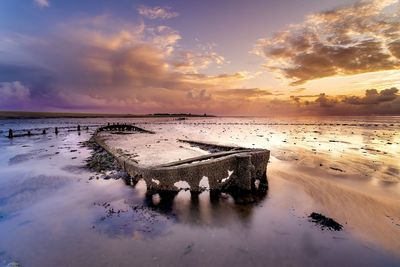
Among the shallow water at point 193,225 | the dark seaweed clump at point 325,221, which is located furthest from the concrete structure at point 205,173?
the dark seaweed clump at point 325,221

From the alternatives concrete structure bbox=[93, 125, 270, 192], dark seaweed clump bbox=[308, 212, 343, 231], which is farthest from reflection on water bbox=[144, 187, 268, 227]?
dark seaweed clump bbox=[308, 212, 343, 231]

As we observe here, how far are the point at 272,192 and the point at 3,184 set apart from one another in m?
17.7

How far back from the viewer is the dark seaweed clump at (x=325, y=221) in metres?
9.70

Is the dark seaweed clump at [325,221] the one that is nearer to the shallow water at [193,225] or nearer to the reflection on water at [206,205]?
the shallow water at [193,225]

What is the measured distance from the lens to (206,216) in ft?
34.3

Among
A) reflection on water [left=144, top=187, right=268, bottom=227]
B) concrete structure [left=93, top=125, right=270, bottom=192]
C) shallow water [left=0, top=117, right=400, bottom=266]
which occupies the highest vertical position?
concrete structure [left=93, top=125, right=270, bottom=192]

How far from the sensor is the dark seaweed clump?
9695 millimetres

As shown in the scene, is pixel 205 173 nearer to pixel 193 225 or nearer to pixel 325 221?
pixel 193 225

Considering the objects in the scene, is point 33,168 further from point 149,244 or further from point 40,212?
point 149,244

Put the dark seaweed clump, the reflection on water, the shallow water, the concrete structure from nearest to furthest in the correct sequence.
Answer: the shallow water, the dark seaweed clump, the reflection on water, the concrete structure


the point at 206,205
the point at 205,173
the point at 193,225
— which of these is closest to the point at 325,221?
the point at 206,205

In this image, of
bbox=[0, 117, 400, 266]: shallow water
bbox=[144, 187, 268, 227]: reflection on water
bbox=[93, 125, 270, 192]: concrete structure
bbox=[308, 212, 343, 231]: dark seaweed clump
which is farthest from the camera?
bbox=[93, 125, 270, 192]: concrete structure

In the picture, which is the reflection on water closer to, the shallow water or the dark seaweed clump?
the shallow water

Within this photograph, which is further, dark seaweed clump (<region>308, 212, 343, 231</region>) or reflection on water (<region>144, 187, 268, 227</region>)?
reflection on water (<region>144, 187, 268, 227</region>)
